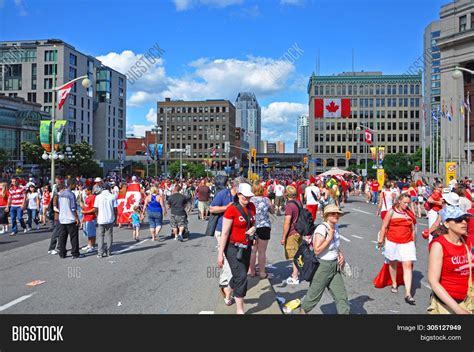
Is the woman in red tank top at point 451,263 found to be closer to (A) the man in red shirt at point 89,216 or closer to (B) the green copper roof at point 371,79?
(A) the man in red shirt at point 89,216

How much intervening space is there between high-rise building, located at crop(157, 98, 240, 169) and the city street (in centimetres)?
7242

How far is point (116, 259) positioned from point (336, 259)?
6507 mm

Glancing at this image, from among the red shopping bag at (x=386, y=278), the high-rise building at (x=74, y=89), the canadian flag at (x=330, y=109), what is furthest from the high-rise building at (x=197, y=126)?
the red shopping bag at (x=386, y=278)

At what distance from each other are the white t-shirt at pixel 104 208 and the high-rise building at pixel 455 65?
5216cm

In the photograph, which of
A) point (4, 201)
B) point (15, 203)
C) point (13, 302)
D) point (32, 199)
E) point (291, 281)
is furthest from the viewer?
point (32, 199)

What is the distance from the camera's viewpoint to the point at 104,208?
34.1 ft

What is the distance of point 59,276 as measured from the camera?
8.33m

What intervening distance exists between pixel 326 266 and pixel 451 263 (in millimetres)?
1660

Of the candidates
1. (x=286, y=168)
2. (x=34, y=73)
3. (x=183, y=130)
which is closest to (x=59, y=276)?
(x=34, y=73)

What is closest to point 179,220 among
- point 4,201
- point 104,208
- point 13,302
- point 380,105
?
point 104,208

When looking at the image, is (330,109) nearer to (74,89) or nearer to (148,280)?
(74,89)

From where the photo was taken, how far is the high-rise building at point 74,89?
69.6 metres

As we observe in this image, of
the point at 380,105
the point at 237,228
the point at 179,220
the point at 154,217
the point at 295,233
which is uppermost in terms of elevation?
the point at 380,105
